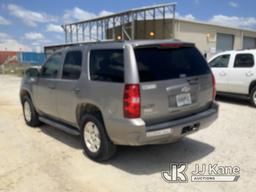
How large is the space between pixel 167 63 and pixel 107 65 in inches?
35.8

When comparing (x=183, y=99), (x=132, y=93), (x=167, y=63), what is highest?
(x=167, y=63)

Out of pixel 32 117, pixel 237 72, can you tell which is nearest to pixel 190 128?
pixel 32 117

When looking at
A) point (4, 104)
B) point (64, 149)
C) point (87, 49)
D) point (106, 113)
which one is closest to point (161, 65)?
point (106, 113)

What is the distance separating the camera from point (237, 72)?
9391 mm

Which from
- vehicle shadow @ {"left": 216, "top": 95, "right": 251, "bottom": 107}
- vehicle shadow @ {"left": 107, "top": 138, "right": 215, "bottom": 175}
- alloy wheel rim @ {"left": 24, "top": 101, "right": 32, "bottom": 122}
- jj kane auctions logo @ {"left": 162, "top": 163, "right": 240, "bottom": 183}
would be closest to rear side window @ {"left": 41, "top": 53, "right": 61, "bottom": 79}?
alloy wheel rim @ {"left": 24, "top": 101, "right": 32, "bottom": 122}

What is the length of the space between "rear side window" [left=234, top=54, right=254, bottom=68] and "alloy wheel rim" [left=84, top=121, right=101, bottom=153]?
248 inches

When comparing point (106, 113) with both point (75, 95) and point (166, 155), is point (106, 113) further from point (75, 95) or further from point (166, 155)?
point (166, 155)

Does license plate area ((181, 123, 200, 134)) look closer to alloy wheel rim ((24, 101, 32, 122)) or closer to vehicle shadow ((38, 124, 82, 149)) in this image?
vehicle shadow ((38, 124, 82, 149))

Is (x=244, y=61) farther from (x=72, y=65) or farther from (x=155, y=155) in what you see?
(x=72, y=65)

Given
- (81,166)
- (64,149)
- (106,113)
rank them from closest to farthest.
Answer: (106,113) < (81,166) < (64,149)

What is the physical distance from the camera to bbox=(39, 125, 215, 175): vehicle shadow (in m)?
4.50

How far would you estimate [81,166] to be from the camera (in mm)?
4602

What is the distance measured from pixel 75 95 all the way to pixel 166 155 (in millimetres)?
1882

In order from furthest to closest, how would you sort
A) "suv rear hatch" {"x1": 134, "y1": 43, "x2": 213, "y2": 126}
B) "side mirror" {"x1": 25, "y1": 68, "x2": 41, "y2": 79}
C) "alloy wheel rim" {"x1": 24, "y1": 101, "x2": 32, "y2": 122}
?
"alloy wheel rim" {"x1": 24, "y1": 101, "x2": 32, "y2": 122} → "side mirror" {"x1": 25, "y1": 68, "x2": 41, "y2": 79} → "suv rear hatch" {"x1": 134, "y1": 43, "x2": 213, "y2": 126}
